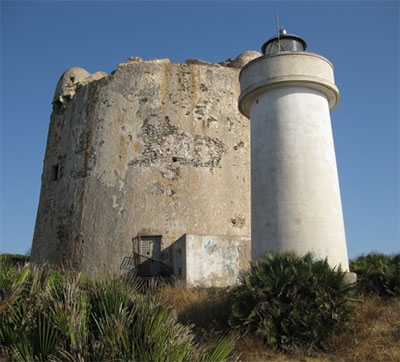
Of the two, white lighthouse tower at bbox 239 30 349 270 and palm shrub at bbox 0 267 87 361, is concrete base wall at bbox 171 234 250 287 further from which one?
palm shrub at bbox 0 267 87 361

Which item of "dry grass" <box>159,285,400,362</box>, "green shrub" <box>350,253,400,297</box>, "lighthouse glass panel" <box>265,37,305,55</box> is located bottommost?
"dry grass" <box>159,285,400,362</box>

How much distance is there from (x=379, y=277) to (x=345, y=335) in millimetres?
2250

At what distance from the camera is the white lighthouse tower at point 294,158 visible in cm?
823

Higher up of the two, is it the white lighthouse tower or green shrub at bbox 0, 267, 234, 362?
the white lighthouse tower

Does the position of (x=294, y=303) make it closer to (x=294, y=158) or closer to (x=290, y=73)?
(x=294, y=158)

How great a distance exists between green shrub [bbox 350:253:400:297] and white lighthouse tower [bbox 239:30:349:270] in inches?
36.1

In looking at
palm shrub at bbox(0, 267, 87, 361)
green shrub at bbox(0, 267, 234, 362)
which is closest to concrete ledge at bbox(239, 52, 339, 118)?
green shrub at bbox(0, 267, 234, 362)

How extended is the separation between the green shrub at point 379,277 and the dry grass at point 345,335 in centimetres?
26

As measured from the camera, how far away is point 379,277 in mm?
8938

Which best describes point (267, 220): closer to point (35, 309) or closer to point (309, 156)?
point (309, 156)

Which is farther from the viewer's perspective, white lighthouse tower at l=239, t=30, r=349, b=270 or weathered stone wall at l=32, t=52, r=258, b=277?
weathered stone wall at l=32, t=52, r=258, b=277

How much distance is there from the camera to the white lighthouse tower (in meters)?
8.23

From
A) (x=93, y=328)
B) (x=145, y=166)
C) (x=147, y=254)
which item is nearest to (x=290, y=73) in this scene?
(x=93, y=328)

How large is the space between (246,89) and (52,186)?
12211 millimetres
